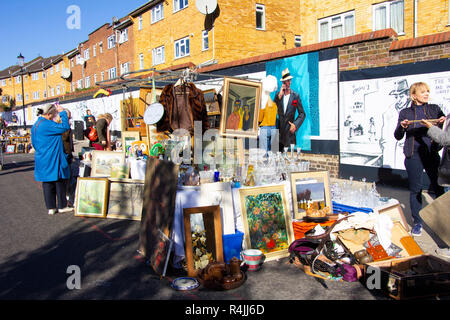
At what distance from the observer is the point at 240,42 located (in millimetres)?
20094

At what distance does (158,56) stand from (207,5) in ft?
25.4

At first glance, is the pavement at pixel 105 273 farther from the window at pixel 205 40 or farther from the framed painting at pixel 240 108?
the window at pixel 205 40

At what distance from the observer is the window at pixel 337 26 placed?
16.3 metres

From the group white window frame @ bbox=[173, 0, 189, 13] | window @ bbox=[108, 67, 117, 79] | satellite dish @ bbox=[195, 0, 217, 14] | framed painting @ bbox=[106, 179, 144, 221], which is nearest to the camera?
framed painting @ bbox=[106, 179, 144, 221]

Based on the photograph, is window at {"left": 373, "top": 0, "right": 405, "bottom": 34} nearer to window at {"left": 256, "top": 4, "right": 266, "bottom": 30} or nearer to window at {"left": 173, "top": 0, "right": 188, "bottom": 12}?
window at {"left": 256, "top": 4, "right": 266, "bottom": 30}

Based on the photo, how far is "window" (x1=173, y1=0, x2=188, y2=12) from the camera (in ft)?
72.7

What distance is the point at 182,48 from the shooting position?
2311 cm

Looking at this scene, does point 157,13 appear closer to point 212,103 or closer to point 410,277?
point 212,103

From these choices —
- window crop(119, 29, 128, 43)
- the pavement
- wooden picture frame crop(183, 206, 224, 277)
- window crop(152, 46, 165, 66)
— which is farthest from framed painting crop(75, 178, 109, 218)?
window crop(119, 29, 128, 43)

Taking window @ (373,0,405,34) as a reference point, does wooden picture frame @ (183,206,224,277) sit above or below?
below

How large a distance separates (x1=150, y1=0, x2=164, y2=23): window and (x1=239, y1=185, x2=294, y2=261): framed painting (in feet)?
74.5

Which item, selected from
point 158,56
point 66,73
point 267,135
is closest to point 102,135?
point 267,135

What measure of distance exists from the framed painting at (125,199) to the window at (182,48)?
17.0 meters
